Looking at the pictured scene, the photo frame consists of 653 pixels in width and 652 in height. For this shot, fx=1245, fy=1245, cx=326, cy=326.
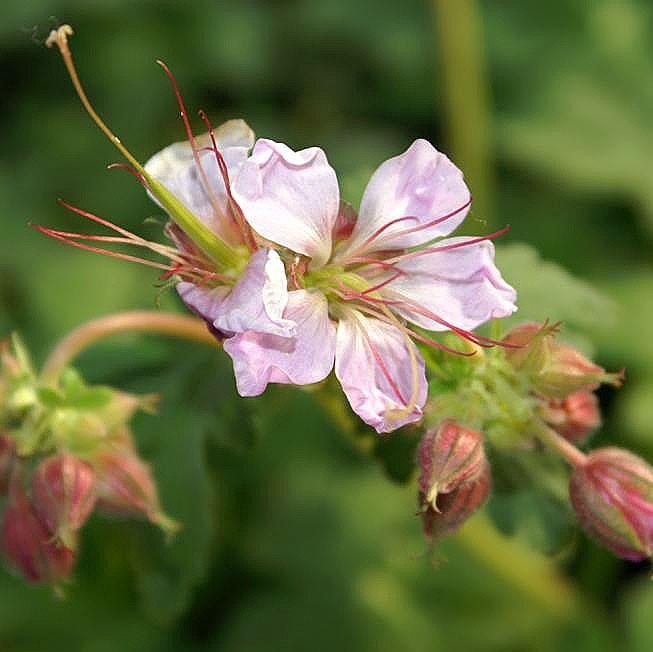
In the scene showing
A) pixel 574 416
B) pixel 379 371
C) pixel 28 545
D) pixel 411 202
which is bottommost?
pixel 28 545

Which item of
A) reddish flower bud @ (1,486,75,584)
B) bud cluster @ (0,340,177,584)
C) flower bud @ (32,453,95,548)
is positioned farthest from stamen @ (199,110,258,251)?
reddish flower bud @ (1,486,75,584)

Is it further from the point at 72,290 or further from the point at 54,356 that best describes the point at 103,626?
the point at 54,356

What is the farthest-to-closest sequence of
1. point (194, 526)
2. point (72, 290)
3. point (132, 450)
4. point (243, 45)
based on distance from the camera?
point (243, 45) < point (72, 290) < point (194, 526) < point (132, 450)

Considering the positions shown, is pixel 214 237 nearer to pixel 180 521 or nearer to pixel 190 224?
pixel 190 224

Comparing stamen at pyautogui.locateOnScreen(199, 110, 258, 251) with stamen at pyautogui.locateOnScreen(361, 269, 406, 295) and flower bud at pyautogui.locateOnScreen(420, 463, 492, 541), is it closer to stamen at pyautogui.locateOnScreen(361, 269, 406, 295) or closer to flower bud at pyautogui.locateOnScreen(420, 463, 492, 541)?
stamen at pyautogui.locateOnScreen(361, 269, 406, 295)

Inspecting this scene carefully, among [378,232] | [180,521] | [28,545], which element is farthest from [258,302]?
[180,521]

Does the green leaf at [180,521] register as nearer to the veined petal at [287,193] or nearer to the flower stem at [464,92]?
the veined petal at [287,193]

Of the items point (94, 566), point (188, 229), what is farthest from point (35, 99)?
point (188, 229)
